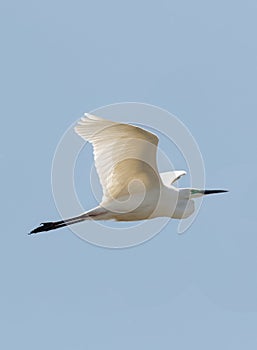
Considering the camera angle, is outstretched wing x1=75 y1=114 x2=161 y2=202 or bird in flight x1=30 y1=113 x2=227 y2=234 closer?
outstretched wing x1=75 y1=114 x2=161 y2=202

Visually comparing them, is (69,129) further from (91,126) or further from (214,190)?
(214,190)

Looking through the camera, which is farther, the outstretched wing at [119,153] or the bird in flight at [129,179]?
the bird in flight at [129,179]

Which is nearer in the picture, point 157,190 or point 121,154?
point 121,154

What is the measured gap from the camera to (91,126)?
468 inches

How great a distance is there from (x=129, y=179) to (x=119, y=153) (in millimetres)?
952

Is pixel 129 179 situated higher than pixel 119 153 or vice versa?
pixel 119 153

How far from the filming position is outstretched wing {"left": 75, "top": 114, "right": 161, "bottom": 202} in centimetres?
1177

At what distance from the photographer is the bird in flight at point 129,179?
11.9m

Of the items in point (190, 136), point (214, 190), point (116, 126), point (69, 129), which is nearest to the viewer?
point (116, 126)

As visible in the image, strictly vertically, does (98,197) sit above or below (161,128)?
below

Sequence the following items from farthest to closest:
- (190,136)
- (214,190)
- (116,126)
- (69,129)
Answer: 1. (214,190)
2. (190,136)
3. (69,129)
4. (116,126)

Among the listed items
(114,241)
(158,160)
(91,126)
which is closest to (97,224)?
(114,241)

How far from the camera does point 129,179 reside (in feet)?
43.9

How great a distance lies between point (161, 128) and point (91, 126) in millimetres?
1694
